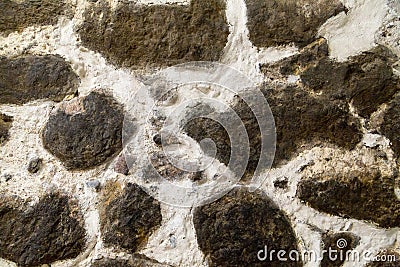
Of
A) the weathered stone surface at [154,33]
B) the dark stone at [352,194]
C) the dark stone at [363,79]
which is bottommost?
the dark stone at [352,194]

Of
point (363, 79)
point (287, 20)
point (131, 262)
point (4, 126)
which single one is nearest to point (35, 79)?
point (4, 126)

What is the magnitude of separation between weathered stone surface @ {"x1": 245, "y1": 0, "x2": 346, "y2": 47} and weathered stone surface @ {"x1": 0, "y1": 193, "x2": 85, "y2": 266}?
1.69ft

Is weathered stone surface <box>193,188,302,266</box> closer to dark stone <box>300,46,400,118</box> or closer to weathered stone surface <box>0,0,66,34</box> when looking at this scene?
dark stone <box>300,46,400,118</box>

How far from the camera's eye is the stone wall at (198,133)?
100 centimetres

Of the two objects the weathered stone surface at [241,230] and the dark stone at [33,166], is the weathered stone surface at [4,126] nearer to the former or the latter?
the dark stone at [33,166]

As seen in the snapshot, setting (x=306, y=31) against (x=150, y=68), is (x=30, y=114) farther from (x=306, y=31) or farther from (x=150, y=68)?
(x=306, y=31)

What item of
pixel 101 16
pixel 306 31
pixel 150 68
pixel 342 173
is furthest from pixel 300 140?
pixel 101 16

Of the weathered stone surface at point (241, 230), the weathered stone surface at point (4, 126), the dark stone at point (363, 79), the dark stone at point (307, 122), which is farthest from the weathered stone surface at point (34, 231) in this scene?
the dark stone at point (363, 79)

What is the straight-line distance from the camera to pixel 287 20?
1026mm

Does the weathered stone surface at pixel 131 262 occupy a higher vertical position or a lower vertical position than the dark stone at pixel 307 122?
lower

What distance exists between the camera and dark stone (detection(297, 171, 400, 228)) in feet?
3.30

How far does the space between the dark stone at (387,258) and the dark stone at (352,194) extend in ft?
0.27

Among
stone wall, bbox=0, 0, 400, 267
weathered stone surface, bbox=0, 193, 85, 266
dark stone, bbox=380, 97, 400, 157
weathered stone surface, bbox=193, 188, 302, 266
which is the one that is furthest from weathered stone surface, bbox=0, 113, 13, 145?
dark stone, bbox=380, 97, 400, 157

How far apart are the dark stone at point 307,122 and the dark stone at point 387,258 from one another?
22 cm
